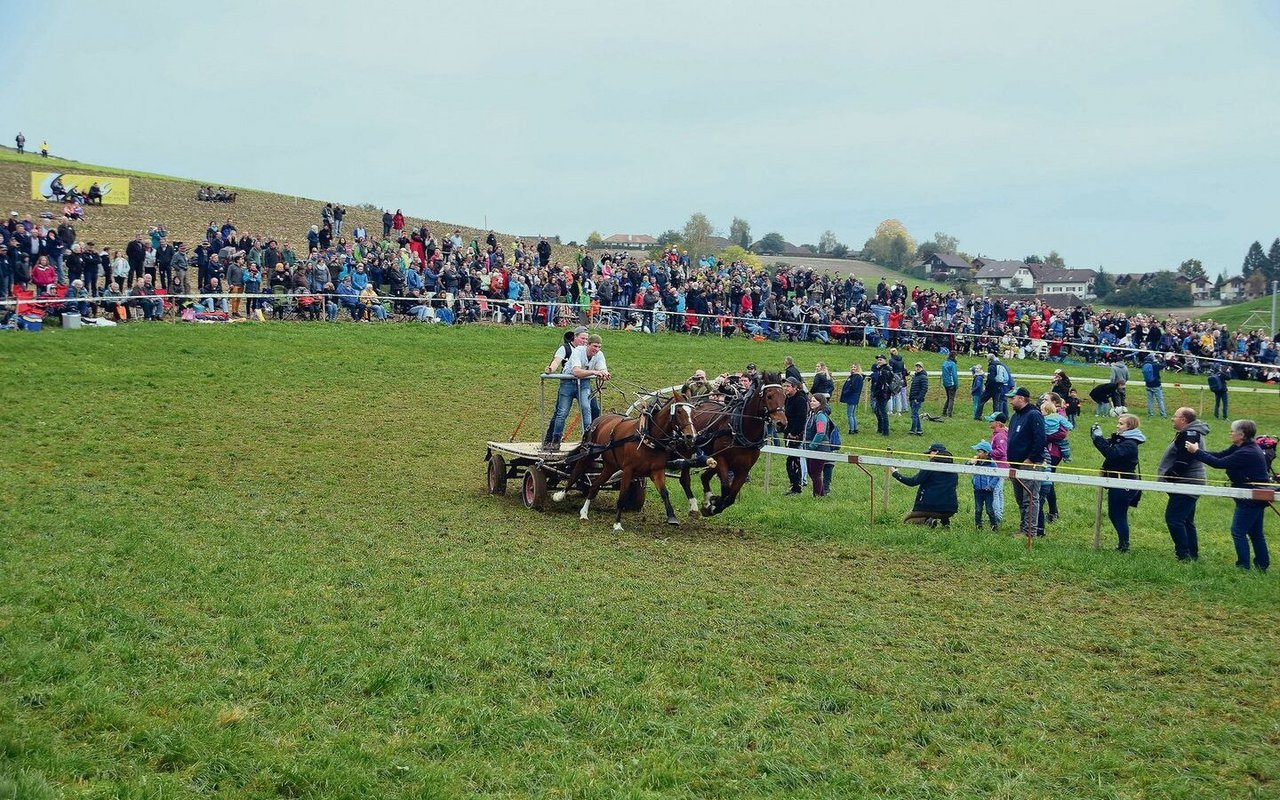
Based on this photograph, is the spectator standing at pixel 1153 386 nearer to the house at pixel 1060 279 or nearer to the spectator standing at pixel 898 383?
the spectator standing at pixel 898 383

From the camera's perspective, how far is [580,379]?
17484 millimetres

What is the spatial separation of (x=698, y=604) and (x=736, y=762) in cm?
364

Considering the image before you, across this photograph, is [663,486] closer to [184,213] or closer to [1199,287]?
[184,213]

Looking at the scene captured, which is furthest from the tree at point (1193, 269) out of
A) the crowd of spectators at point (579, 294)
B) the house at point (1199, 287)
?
the crowd of spectators at point (579, 294)

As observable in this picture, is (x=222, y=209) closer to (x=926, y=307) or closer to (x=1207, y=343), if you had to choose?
(x=926, y=307)

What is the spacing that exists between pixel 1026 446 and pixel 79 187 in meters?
41.0

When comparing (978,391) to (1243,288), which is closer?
(978,391)

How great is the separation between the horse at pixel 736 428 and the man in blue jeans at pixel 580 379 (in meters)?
2.47

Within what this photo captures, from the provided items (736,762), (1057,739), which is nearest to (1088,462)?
(1057,739)

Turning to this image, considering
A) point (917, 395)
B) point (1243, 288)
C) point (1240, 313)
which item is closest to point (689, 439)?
point (917, 395)

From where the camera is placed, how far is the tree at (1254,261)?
120 meters

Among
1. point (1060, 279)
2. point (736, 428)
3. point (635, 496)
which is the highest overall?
point (1060, 279)

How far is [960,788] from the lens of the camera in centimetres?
711

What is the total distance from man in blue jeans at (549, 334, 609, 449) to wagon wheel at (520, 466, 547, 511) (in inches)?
28.8
